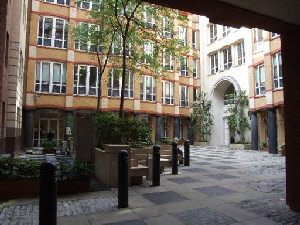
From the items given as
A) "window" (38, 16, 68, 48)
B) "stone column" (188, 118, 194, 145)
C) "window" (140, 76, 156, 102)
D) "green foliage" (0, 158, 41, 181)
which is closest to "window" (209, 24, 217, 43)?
"window" (140, 76, 156, 102)

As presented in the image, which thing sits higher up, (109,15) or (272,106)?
(109,15)

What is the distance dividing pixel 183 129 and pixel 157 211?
27.1 metres

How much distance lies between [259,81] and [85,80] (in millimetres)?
16054

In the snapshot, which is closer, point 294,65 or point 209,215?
point 209,215

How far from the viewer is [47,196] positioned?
128 inches

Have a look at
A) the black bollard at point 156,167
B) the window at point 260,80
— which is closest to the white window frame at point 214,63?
the window at point 260,80

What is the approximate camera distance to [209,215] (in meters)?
4.34

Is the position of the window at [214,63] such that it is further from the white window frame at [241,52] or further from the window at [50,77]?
the window at [50,77]

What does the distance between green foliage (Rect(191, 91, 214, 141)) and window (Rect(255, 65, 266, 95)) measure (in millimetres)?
7559

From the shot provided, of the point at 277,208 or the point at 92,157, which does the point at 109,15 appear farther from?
the point at 277,208

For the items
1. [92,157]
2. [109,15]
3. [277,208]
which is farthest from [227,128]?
[277,208]

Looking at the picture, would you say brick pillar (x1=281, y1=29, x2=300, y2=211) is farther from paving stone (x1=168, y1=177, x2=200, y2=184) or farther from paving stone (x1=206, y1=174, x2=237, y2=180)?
paving stone (x1=206, y1=174, x2=237, y2=180)

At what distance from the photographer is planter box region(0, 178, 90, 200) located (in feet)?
17.9

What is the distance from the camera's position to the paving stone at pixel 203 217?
401cm
